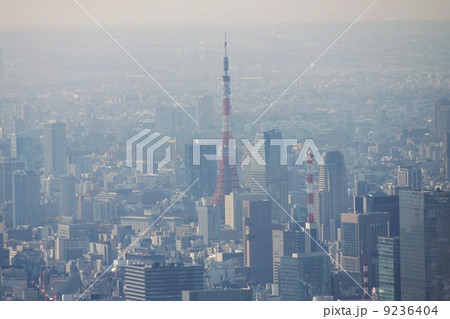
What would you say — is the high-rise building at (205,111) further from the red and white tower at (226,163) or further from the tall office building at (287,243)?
the tall office building at (287,243)

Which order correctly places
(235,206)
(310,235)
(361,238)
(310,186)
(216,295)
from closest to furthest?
(216,295) → (361,238) → (310,235) → (310,186) → (235,206)

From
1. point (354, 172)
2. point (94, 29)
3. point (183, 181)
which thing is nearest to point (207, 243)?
point (183, 181)

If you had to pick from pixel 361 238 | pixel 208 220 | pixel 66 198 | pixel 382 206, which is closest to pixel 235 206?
pixel 208 220

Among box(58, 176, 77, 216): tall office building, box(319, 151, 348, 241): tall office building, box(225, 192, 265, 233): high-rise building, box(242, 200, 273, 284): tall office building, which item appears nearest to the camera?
box(242, 200, 273, 284): tall office building

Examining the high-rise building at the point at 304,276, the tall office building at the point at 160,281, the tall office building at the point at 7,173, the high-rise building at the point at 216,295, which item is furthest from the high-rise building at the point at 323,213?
the tall office building at the point at 7,173

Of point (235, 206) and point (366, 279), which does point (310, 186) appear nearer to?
point (235, 206)

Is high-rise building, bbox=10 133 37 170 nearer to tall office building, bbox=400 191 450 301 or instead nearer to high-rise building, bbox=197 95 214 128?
high-rise building, bbox=197 95 214 128

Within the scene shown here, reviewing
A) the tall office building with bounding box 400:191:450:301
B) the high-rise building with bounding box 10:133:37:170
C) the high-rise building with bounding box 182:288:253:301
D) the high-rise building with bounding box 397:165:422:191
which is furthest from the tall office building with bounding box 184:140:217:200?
the high-rise building with bounding box 182:288:253:301
